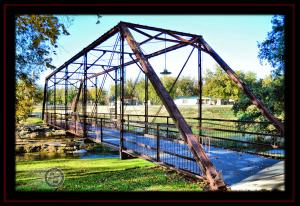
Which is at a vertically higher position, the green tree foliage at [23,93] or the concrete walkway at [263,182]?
the green tree foliage at [23,93]

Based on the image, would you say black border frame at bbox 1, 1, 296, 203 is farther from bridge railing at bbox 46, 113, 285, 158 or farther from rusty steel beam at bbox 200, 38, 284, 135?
rusty steel beam at bbox 200, 38, 284, 135

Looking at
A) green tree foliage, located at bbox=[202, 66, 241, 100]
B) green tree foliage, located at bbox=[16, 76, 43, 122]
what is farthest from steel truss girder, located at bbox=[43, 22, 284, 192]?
green tree foliage, located at bbox=[202, 66, 241, 100]

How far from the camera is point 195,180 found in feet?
17.5

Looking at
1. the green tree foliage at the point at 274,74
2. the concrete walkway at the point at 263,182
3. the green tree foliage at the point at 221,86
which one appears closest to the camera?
the concrete walkway at the point at 263,182

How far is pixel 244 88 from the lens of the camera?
792cm

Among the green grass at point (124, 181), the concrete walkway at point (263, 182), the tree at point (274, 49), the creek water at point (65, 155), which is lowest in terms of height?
the creek water at point (65, 155)

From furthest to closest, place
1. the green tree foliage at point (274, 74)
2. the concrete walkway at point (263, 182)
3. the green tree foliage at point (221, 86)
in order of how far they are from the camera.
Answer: the green tree foliage at point (221, 86) < the green tree foliage at point (274, 74) < the concrete walkway at point (263, 182)

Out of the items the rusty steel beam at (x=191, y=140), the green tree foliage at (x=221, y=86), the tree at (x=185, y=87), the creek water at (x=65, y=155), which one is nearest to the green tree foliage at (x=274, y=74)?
the rusty steel beam at (x=191, y=140)

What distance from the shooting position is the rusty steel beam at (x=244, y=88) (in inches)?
273

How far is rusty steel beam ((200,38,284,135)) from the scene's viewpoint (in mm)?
6922

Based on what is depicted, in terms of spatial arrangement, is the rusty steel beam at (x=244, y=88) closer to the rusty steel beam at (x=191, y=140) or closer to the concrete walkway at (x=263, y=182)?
the concrete walkway at (x=263, y=182)
